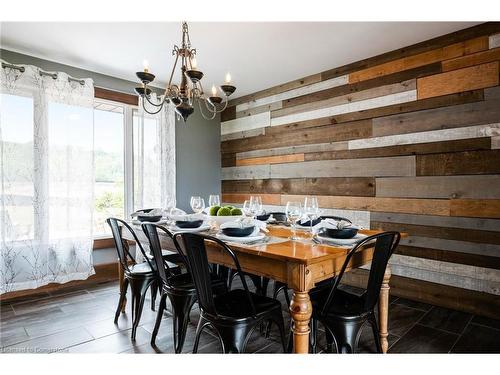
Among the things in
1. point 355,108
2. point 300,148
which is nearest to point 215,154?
point 300,148

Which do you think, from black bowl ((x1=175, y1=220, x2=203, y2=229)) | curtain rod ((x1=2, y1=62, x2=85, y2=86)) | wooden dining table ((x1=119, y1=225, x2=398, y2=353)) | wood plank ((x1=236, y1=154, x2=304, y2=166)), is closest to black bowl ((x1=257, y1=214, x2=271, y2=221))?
black bowl ((x1=175, y1=220, x2=203, y2=229))

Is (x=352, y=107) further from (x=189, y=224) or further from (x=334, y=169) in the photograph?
(x=189, y=224)

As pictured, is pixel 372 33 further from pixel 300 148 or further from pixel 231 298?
pixel 231 298

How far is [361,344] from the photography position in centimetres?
210

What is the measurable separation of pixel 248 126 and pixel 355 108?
1.67 m

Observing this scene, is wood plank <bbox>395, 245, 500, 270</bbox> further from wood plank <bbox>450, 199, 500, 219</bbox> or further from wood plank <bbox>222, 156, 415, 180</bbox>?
wood plank <bbox>222, 156, 415, 180</bbox>

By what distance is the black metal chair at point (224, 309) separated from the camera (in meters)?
1.49

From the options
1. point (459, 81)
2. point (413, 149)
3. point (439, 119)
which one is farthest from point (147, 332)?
point (459, 81)

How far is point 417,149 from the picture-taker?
9.58ft

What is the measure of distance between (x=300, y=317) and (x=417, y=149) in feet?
7.41

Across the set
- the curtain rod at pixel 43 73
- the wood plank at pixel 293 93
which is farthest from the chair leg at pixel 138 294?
the wood plank at pixel 293 93

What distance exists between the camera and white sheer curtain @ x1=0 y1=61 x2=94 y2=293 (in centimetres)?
296

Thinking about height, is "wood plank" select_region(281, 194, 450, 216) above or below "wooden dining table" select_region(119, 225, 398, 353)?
above

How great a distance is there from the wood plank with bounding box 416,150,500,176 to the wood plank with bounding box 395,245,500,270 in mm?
705
